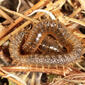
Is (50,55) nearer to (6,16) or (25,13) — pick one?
(25,13)

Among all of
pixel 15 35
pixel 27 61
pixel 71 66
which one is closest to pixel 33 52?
pixel 27 61

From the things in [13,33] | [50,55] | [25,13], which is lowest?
[50,55]

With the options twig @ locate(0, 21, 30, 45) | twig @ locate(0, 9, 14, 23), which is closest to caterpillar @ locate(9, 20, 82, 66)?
Result: twig @ locate(0, 21, 30, 45)

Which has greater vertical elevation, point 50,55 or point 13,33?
point 13,33

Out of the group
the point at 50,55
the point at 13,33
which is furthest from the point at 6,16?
the point at 50,55

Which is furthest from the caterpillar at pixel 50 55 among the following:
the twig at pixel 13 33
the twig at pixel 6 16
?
the twig at pixel 6 16

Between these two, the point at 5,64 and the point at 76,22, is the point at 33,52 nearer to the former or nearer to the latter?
the point at 5,64

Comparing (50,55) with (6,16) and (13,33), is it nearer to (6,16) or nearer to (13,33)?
(13,33)

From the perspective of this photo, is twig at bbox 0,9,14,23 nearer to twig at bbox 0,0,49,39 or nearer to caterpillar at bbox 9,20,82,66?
twig at bbox 0,0,49,39
